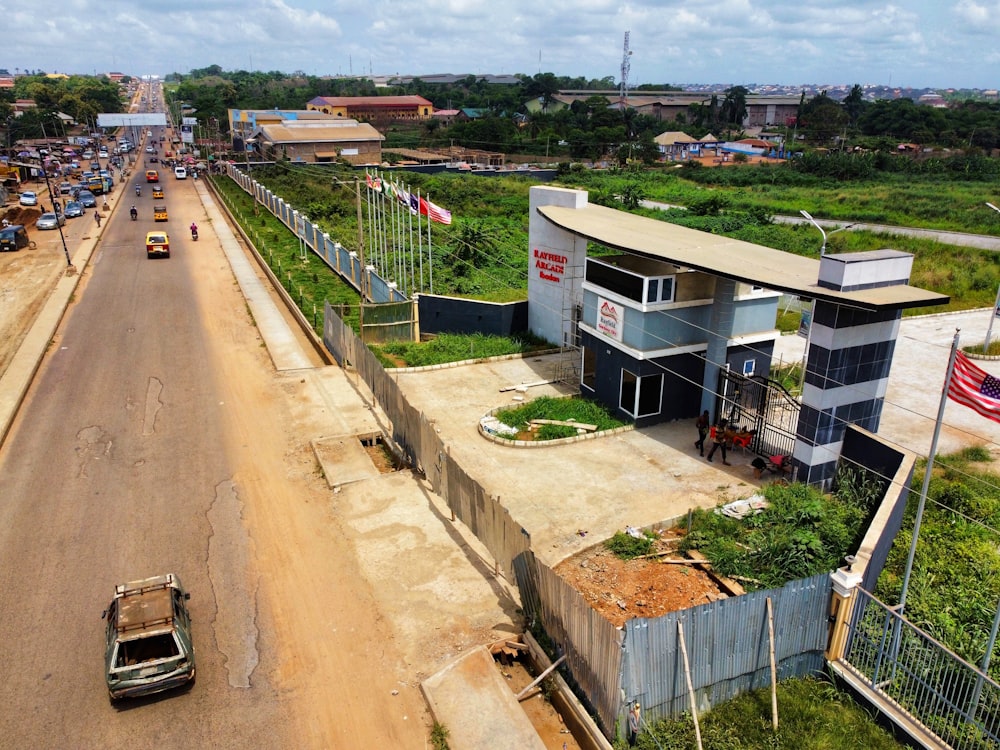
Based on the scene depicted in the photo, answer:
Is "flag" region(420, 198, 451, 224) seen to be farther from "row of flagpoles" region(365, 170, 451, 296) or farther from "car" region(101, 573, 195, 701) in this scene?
"car" region(101, 573, 195, 701)

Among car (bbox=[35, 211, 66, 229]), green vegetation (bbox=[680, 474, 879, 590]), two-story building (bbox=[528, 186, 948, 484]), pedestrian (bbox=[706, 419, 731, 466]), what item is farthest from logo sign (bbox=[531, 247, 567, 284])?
car (bbox=[35, 211, 66, 229])

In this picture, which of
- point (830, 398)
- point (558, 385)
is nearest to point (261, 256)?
point (558, 385)

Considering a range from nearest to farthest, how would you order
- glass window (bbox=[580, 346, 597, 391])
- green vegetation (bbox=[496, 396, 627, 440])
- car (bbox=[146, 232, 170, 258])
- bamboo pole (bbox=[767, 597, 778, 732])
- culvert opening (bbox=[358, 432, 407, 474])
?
bamboo pole (bbox=[767, 597, 778, 732]) → culvert opening (bbox=[358, 432, 407, 474]) → green vegetation (bbox=[496, 396, 627, 440]) → glass window (bbox=[580, 346, 597, 391]) → car (bbox=[146, 232, 170, 258])

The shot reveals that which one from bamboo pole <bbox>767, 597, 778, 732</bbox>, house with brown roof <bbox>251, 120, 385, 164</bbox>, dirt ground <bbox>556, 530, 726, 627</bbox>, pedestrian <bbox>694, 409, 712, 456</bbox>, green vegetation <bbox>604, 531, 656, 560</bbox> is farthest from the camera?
house with brown roof <bbox>251, 120, 385, 164</bbox>

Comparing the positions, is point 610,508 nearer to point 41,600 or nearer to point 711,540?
point 711,540

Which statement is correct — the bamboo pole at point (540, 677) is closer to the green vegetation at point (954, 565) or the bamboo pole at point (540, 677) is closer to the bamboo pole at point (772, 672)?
the bamboo pole at point (772, 672)

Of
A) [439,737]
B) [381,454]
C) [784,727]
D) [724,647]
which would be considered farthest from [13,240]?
[784,727]

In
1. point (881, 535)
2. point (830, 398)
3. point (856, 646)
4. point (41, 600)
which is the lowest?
point (41, 600)
